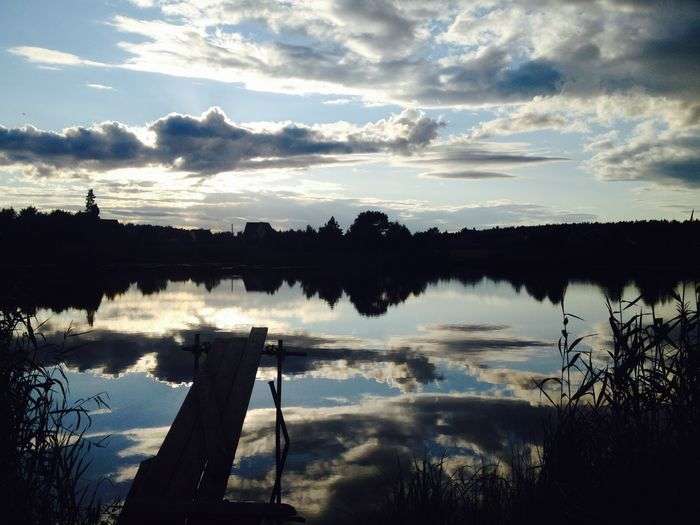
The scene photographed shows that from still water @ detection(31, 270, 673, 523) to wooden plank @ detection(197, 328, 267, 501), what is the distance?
1450 millimetres

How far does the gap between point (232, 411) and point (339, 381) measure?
7.90 metres

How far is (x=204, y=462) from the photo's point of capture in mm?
6434

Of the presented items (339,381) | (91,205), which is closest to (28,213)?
(91,205)

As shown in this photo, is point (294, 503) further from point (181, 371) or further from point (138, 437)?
point (181, 371)

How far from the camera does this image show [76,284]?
45.0 m

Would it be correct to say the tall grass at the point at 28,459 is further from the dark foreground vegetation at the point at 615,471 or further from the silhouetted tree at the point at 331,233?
the silhouetted tree at the point at 331,233

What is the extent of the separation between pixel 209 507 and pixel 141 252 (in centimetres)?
7981

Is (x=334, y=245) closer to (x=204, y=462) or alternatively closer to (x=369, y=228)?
(x=369, y=228)

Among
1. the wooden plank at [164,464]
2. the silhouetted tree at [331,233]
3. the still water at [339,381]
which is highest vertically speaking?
the silhouetted tree at [331,233]

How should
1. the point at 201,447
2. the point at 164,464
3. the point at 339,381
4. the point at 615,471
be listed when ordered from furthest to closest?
the point at 339,381
the point at 201,447
the point at 164,464
the point at 615,471

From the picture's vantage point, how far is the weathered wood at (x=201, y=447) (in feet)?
18.8

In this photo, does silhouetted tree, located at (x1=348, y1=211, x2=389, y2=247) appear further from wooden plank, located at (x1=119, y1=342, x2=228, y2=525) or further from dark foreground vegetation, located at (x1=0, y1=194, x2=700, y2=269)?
wooden plank, located at (x1=119, y1=342, x2=228, y2=525)

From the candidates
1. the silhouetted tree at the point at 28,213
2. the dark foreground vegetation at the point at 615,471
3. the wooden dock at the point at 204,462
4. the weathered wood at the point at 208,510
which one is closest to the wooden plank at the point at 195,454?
the wooden dock at the point at 204,462

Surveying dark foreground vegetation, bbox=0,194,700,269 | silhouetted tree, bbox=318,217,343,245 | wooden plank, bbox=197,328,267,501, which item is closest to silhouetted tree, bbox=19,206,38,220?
dark foreground vegetation, bbox=0,194,700,269
